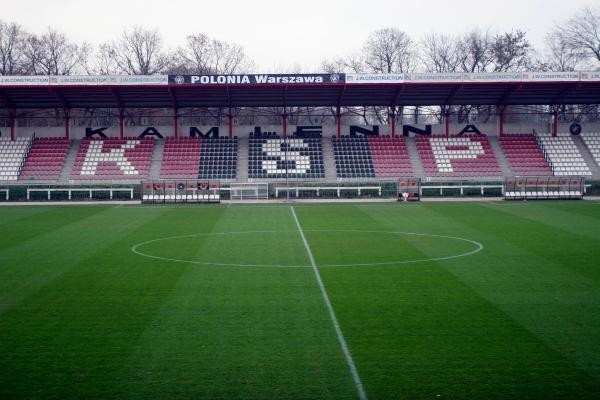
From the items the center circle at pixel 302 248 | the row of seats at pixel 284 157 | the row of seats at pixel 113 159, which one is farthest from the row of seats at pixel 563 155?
the row of seats at pixel 113 159

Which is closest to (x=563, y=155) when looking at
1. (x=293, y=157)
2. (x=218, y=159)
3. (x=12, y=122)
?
(x=293, y=157)

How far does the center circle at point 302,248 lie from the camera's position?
1983 centimetres

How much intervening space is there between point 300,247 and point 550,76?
36202mm

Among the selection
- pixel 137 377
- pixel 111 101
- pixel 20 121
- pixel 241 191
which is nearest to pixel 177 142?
pixel 111 101

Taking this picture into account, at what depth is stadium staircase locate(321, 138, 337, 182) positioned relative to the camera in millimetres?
51188

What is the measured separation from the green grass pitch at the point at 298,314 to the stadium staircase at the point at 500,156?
25531 millimetres

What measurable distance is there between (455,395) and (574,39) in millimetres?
70633

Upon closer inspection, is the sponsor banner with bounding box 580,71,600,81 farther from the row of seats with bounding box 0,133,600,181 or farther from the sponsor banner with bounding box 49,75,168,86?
the sponsor banner with bounding box 49,75,168,86

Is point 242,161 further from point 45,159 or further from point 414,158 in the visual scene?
point 45,159

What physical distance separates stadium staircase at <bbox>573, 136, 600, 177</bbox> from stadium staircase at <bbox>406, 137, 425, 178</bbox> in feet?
44.1

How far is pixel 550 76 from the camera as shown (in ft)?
167

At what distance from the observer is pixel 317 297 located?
15.0 meters

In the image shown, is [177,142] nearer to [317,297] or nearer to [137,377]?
[317,297]

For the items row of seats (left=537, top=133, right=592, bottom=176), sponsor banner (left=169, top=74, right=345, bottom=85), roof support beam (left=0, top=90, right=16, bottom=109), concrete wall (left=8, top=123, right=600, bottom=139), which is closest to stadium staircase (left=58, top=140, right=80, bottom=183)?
concrete wall (left=8, top=123, right=600, bottom=139)
